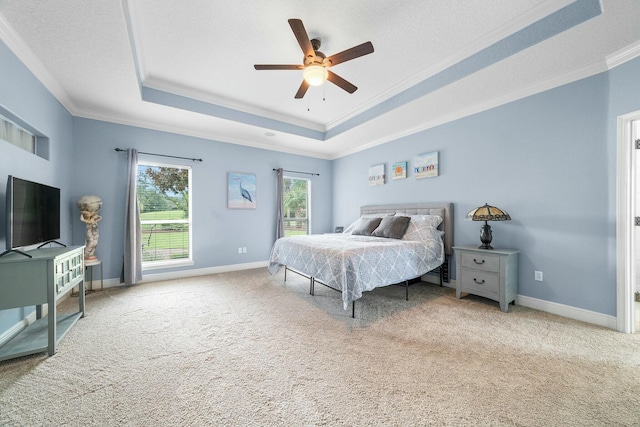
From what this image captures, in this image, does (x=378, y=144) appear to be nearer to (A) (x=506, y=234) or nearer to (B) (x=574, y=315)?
(A) (x=506, y=234)

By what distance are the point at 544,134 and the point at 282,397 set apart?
12.4ft

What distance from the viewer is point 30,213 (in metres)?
2.18

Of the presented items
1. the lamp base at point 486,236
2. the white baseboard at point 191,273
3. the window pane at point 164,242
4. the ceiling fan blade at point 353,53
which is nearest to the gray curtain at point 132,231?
the white baseboard at point 191,273

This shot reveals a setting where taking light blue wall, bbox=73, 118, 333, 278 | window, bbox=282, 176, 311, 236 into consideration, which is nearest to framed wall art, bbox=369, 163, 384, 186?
light blue wall, bbox=73, 118, 333, 278

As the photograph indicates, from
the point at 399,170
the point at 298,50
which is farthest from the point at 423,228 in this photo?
the point at 298,50

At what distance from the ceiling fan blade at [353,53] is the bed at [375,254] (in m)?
1.88

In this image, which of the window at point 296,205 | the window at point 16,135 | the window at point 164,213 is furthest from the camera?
the window at point 296,205

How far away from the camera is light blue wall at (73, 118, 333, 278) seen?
3.72m

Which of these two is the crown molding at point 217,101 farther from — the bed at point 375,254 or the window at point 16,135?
the bed at point 375,254

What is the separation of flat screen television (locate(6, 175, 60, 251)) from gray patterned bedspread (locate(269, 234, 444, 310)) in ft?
8.31

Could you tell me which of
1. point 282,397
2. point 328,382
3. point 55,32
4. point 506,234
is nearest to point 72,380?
point 282,397

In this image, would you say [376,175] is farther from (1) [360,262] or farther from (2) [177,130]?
(2) [177,130]

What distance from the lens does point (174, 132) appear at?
14.1ft

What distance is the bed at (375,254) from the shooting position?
2570 mm
